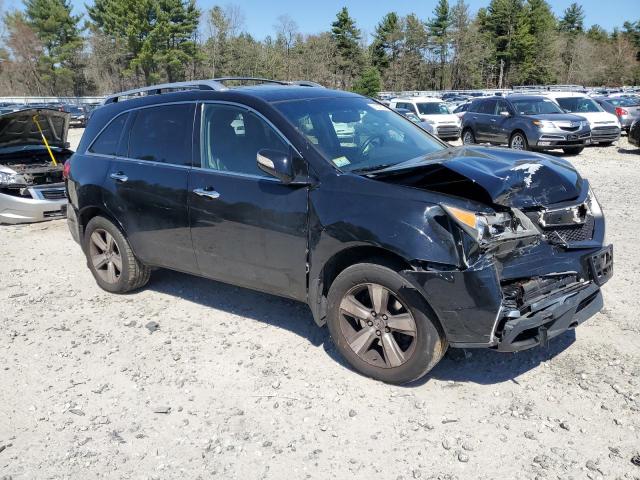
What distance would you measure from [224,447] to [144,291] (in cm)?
282

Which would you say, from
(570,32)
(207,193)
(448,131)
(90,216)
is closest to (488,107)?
(448,131)

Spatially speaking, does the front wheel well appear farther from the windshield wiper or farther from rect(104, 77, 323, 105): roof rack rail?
rect(104, 77, 323, 105): roof rack rail

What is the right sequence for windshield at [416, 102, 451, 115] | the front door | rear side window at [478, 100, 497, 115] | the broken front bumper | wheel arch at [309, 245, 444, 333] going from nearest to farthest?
the broken front bumper, wheel arch at [309, 245, 444, 333], the front door, rear side window at [478, 100, 497, 115], windshield at [416, 102, 451, 115]

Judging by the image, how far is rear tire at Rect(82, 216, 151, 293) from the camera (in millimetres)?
5172

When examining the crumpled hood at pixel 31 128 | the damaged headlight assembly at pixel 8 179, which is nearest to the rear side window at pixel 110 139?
the damaged headlight assembly at pixel 8 179

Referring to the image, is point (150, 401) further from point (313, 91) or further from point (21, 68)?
point (21, 68)

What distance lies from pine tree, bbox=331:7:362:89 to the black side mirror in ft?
232

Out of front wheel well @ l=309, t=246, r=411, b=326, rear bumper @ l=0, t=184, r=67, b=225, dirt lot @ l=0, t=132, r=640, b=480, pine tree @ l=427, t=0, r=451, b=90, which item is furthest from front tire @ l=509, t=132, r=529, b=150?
pine tree @ l=427, t=0, r=451, b=90

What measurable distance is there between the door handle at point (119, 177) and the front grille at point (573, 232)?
345cm

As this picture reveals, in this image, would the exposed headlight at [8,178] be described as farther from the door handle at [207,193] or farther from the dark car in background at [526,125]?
the dark car in background at [526,125]

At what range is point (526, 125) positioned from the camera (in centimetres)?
1571

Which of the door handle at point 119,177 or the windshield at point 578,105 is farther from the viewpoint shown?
the windshield at point 578,105

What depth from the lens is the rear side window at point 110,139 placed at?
5.17m

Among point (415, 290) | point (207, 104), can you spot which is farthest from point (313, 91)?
point (415, 290)
